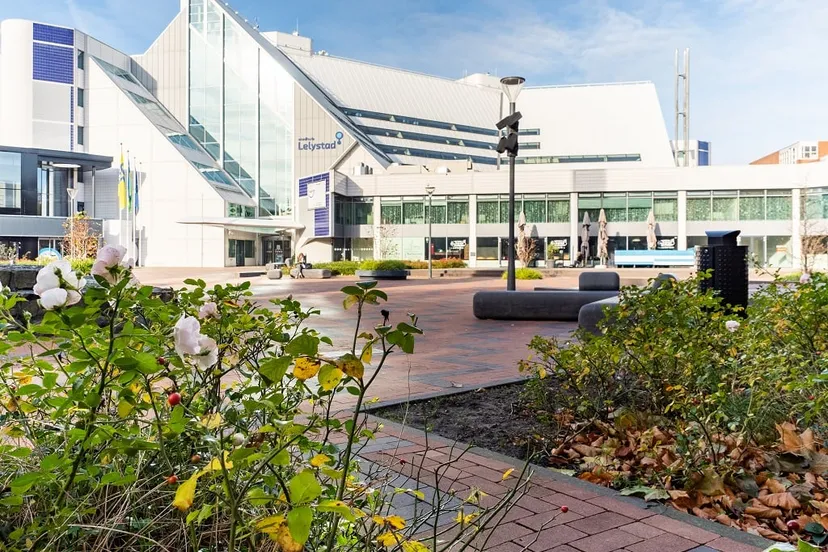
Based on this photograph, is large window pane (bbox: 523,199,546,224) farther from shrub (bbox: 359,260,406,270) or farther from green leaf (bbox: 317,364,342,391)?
green leaf (bbox: 317,364,342,391)

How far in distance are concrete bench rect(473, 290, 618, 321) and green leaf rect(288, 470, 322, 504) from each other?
12.2 m

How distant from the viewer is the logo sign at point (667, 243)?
49.0m

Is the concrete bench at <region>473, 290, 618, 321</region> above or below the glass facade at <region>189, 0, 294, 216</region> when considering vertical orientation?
below

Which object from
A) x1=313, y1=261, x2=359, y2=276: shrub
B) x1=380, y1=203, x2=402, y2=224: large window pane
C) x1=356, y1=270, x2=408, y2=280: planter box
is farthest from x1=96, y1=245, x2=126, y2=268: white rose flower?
x1=380, y1=203, x2=402, y2=224: large window pane

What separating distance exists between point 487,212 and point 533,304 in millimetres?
39721

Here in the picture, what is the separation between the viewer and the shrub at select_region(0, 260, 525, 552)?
1.42 m

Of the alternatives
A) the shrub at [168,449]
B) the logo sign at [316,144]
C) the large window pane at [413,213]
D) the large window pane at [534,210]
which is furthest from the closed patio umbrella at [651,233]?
the shrub at [168,449]

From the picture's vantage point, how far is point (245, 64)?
61.4 metres

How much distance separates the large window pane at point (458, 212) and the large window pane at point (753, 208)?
67.9 feet

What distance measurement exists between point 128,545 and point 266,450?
583mm

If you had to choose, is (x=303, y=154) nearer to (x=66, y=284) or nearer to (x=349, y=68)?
(x=349, y=68)

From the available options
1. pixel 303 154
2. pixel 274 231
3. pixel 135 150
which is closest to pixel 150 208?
pixel 135 150

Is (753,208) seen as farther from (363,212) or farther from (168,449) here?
(168,449)

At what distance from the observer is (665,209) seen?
163 ft
